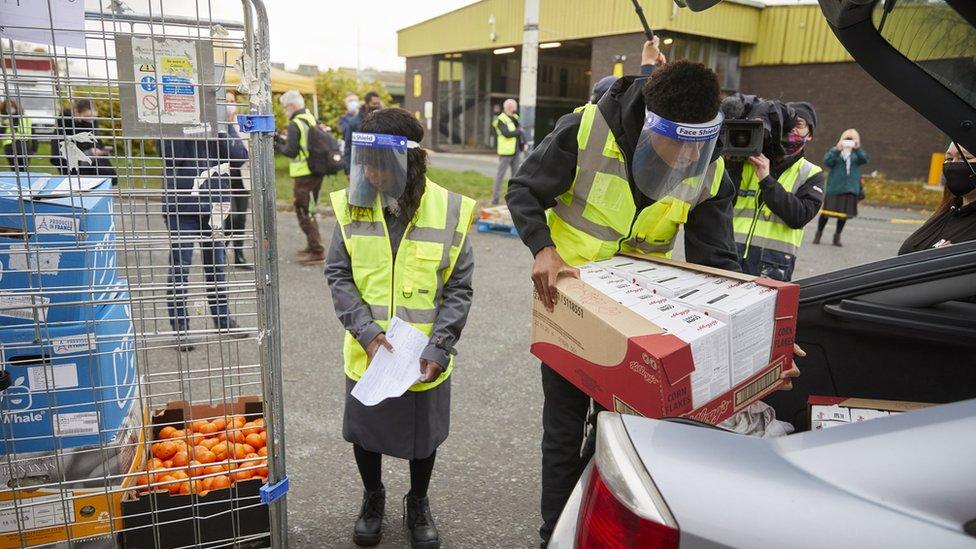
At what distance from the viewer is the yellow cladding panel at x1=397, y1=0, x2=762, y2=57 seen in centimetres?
2091

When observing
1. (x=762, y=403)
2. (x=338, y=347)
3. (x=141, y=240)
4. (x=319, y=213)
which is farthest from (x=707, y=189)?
(x=319, y=213)

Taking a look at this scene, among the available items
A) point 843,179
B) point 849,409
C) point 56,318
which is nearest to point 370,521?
point 56,318

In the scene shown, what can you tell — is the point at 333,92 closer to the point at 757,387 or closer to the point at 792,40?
the point at 792,40

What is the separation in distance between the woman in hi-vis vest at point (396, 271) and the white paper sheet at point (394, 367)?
0.04 ft

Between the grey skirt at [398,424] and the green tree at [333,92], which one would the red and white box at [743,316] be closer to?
the grey skirt at [398,424]

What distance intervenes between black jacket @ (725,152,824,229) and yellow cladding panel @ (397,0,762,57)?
583 inches

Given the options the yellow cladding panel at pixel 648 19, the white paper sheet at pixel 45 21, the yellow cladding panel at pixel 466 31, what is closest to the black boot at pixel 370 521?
the white paper sheet at pixel 45 21

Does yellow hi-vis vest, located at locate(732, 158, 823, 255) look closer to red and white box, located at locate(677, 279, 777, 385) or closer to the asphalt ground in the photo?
the asphalt ground

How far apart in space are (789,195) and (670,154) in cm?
211

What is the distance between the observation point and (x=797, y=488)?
114 cm

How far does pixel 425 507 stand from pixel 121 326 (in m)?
1.43

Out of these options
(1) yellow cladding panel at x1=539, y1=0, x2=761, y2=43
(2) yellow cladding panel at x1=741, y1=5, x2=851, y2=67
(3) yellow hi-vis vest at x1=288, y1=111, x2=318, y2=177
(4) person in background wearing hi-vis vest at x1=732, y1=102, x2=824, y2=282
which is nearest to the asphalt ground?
(3) yellow hi-vis vest at x1=288, y1=111, x2=318, y2=177

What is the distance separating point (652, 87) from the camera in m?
2.20

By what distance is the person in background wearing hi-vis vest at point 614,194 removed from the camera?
2199 mm
